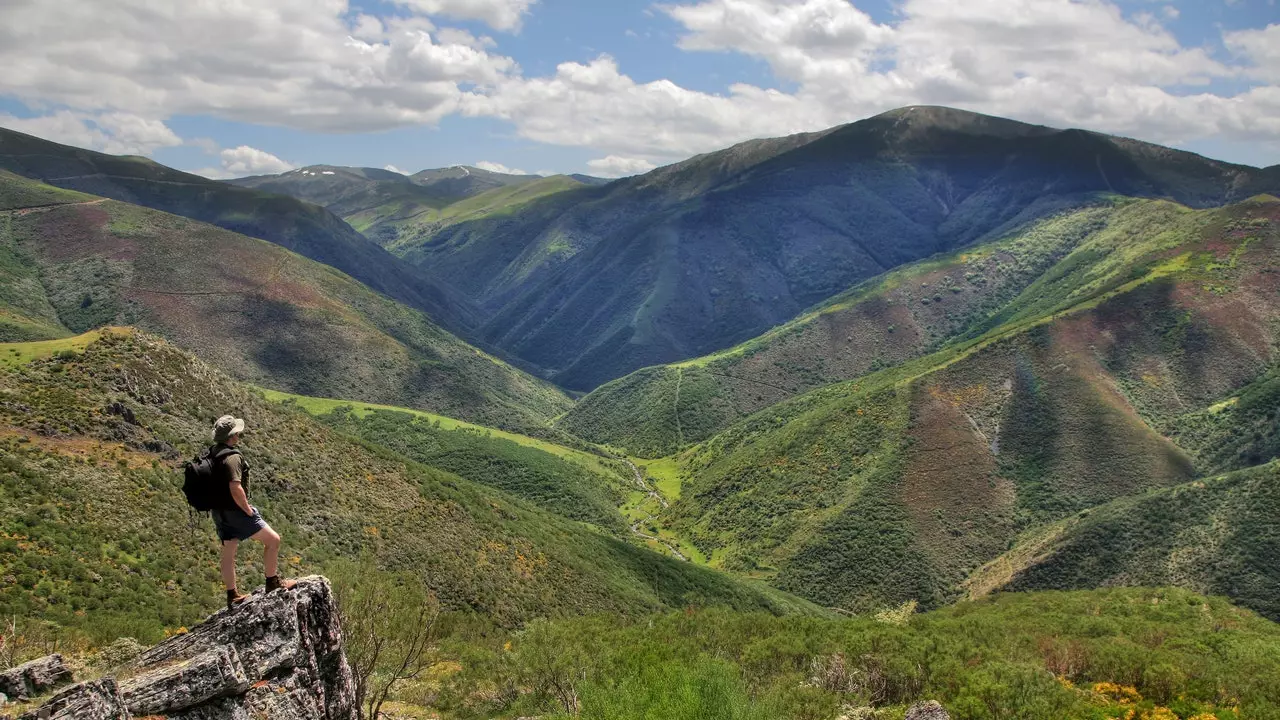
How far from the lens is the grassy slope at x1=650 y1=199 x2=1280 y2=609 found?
131125 millimetres

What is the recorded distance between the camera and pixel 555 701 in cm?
3959

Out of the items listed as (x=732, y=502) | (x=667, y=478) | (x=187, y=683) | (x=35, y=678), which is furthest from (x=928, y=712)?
(x=667, y=478)

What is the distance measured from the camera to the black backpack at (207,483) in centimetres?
1766

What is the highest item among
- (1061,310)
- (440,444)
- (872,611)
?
(1061,310)

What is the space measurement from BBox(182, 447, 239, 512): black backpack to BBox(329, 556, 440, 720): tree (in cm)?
1256

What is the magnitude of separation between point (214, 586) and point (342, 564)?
20.8m

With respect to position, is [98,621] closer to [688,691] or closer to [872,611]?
[688,691]

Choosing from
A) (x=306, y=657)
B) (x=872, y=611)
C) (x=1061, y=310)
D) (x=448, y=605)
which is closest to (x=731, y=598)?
(x=872, y=611)

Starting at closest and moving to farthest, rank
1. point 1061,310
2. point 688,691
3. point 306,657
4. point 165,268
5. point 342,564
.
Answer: point 306,657
point 688,691
point 342,564
point 1061,310
point 165,268

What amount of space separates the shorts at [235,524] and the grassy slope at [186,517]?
2744cm

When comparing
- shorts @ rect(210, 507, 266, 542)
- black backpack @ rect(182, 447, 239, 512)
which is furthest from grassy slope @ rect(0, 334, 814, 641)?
black backpack @ rect(182, 447, 239, 512)

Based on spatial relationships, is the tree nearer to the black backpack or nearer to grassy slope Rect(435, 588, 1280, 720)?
grassy slope Rect(435, 588, 1280, 720)

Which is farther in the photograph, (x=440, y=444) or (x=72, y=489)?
(x=440, y=444)

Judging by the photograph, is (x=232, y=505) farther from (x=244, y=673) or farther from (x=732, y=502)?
(x=732, y=502)
